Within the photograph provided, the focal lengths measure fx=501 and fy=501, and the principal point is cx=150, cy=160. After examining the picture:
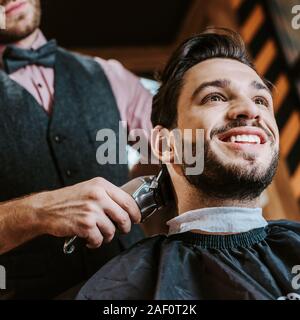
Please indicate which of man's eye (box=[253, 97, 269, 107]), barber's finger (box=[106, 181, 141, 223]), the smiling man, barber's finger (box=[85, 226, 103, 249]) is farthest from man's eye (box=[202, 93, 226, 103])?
barber's finger (box=[85, 226, 103, 249])

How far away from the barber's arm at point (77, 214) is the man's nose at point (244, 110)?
377mm

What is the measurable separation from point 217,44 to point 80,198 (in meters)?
0.75

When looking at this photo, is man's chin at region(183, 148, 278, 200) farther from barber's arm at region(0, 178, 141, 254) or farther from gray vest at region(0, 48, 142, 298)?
gray vest at region(0, 48, 142, 298)

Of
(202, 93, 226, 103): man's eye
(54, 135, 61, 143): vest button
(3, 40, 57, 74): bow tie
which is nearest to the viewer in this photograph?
(202, 93, 226, 103): man's eye

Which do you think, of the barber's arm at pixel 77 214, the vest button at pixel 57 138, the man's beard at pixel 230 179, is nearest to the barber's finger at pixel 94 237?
the barber's arm at pixel 77 214

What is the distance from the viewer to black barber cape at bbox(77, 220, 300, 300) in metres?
1.24

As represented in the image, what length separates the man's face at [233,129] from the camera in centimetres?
136

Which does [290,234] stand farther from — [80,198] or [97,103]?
[97,103]

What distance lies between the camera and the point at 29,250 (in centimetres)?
166

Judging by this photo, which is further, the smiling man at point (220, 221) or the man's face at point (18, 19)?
the man's face at point (18, 19)

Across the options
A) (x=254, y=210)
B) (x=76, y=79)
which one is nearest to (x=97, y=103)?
(x=76, y=79)

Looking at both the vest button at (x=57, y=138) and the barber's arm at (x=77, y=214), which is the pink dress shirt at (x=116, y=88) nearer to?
the vest button at (x=57, y=138)

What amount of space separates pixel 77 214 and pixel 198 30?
3.24 m

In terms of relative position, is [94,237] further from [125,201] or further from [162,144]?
[162,144]
